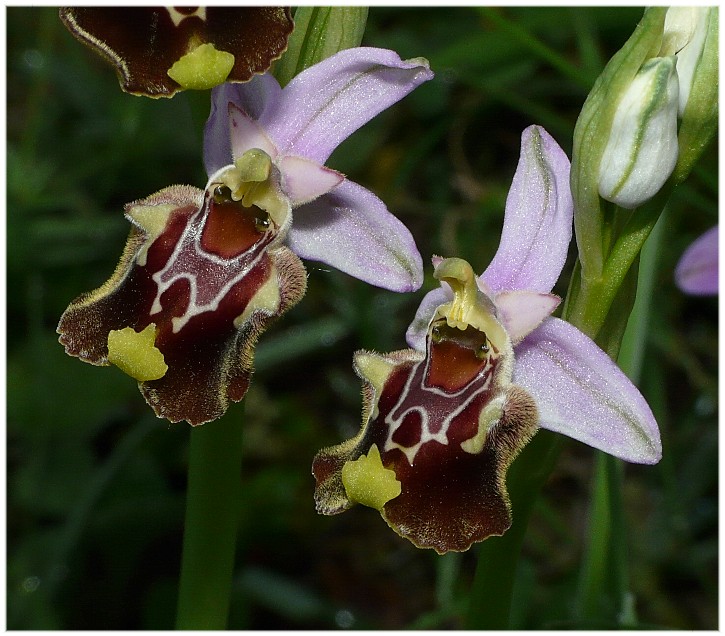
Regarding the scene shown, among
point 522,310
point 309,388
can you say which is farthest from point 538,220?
point 309,388

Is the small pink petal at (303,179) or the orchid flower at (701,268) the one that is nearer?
the small pink petal at (303,179)

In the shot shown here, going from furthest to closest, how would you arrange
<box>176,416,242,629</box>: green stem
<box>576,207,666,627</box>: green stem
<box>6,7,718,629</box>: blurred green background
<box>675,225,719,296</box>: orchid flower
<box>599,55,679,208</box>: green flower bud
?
<box>6,7,718,629</box>: blurred green background
<box>675,225,719,296</box>: orchid flower
<box>576,207,666,627</box>: green stem
<box>176,416,242,629</box>: green stem
<box>599,55,679,208</box>: green flower bud

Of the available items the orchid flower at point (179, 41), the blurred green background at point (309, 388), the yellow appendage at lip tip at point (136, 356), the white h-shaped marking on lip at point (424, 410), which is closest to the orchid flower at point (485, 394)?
the white h-shaped marking on lip at point (424, 410)

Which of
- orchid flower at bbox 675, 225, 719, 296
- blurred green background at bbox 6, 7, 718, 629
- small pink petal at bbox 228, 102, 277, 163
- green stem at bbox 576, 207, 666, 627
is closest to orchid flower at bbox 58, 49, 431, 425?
small pink petal at bbox 228, 102, 277, 163

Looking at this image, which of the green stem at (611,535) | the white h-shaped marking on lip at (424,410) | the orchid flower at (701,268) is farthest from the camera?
the orchid flower at (701,268)

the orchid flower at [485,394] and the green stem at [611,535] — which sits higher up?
the orchid flower at [485,394]

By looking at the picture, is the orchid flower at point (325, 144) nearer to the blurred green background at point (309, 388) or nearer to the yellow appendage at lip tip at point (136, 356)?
the yellow appendage at lip tip at point (136, 356)

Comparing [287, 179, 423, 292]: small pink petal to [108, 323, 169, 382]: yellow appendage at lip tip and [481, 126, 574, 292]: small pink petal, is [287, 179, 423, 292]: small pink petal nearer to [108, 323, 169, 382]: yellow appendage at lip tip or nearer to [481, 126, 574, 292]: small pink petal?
[481, 126, 574, 292]: small pink petal
